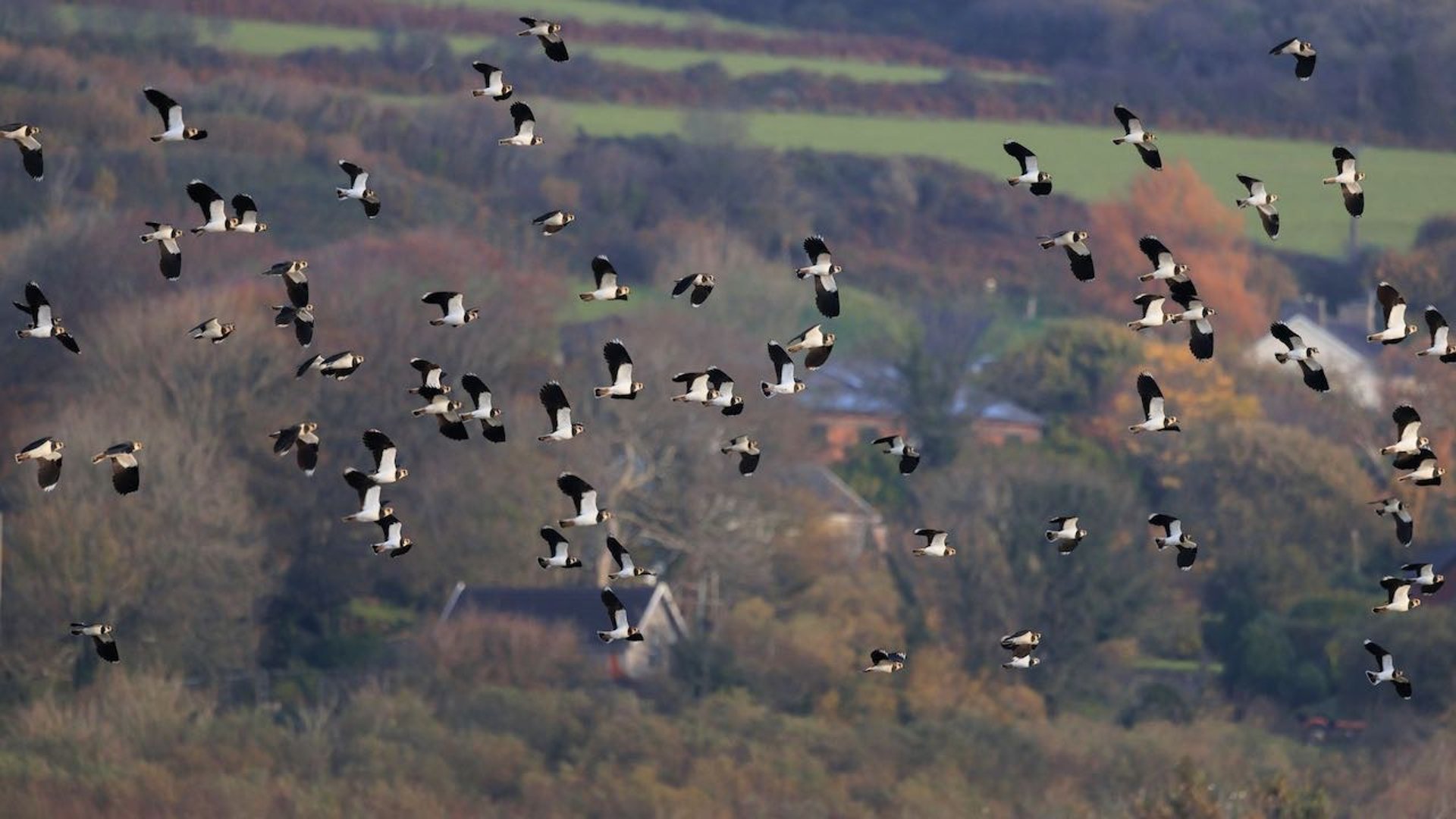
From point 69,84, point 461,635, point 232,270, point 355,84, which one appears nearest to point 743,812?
point 461,635

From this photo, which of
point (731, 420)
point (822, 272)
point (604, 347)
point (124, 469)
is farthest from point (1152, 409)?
point (731, 420)

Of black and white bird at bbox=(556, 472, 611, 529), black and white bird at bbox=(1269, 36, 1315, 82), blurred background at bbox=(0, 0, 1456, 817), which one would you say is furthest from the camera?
blurred background at bbox=(0, 0, 1456, 817)

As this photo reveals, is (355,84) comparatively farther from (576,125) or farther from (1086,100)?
(1086,100)

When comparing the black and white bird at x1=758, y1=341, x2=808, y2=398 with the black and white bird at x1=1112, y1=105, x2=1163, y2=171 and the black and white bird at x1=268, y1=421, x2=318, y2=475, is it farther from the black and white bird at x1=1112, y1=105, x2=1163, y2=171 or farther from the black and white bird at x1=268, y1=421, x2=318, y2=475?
the black and white bird at x1=268, y1=421, x2=318, y2=475

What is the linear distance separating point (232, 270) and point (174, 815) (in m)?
53.3

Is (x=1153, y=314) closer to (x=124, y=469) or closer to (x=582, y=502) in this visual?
(x=582, y=502)

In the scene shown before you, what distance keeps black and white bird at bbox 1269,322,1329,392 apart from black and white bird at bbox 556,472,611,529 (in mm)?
8295

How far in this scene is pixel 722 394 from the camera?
122ft

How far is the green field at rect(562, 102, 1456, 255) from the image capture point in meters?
160

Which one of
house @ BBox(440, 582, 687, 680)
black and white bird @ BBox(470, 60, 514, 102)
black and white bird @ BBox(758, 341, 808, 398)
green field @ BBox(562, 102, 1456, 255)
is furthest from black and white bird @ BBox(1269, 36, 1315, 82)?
green field @ BBox(562, 102, 1456, 255)

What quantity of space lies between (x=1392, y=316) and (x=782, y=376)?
7512 millimetres

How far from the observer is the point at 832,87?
611 ft

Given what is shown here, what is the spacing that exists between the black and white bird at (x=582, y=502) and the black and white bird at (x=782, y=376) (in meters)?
2.45

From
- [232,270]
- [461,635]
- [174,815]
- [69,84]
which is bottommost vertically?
[174,815]
